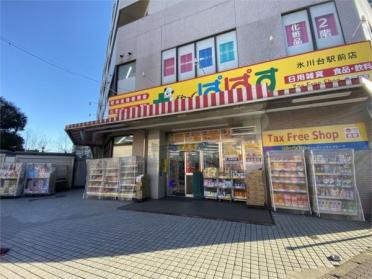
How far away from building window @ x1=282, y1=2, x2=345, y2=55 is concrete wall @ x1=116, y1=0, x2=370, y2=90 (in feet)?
0.67

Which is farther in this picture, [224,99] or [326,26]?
[326,26]

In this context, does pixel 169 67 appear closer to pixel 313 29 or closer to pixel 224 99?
pixel 224 99

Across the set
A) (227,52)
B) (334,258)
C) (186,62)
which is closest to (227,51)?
(227,52)

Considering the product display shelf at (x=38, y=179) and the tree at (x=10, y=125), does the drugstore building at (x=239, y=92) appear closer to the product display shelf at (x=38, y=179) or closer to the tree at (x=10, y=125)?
the product display shelf at (x=38, y=179)

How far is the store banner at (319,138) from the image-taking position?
5.19m

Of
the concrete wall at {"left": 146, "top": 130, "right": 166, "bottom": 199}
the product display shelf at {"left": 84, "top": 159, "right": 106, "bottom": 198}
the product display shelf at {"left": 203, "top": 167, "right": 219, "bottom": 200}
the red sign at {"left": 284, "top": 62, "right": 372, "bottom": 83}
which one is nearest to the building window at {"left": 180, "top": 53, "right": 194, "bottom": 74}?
the concrete wall at {"left": 146, "top": 130, "right": 166, "bottom": 199}

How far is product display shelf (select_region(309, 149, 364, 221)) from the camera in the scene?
15.5 feet

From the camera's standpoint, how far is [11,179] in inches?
358

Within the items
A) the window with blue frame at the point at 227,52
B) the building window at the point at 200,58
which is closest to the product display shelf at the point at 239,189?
the building window at the point at 200,58

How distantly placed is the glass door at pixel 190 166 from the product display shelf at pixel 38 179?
754cm

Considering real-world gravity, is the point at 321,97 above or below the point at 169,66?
below

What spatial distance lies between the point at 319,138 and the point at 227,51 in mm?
4945

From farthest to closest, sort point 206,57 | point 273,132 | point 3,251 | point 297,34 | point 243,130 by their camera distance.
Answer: point 206,57 < point 243,130 < point 297,34 < point 273,132 < point 3,251

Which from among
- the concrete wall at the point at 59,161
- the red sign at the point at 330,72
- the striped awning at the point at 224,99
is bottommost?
the concrete wall at the point at 59,161
